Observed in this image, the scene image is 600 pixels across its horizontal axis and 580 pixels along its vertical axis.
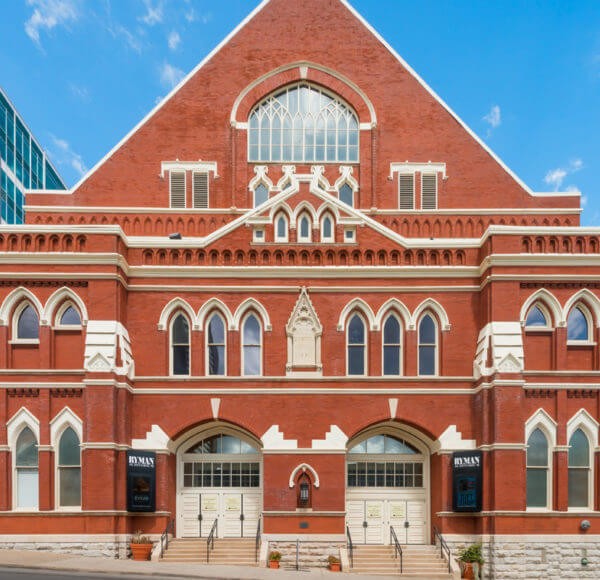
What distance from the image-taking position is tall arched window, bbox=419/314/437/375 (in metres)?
27.0

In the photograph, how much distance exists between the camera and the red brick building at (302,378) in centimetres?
2511

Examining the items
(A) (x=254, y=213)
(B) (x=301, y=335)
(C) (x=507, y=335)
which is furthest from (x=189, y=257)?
(C) (x=507, y=335)

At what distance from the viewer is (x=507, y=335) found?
84.3 feet

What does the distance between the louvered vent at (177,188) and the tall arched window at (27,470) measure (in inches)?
405

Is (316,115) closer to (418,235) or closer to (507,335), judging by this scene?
(418,235)

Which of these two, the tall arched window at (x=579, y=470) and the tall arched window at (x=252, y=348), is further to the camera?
the tall arched window at (x=252, y=348)

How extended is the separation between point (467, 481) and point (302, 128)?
14.6m

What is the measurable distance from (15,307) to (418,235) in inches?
562

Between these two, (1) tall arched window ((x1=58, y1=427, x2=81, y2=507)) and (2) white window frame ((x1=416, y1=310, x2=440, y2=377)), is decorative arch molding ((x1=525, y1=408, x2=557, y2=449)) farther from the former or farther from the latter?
(1) tall arched window ((x1=58, y1=427, x2=81, y2=507))

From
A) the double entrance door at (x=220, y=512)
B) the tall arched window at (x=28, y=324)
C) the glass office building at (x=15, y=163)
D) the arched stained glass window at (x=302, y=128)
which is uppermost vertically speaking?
the glass office building at (x=15, y=163)

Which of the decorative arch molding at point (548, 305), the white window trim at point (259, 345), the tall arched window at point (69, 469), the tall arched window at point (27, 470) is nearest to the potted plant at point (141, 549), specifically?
the tall arched window at point (69, 469)

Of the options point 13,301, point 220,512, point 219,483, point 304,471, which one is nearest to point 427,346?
point 304,471

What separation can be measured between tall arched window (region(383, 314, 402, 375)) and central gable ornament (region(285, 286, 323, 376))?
6.88 ft

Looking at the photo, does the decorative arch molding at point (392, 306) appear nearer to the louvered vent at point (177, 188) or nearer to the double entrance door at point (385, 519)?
the double entrance door at point (385, 519)
